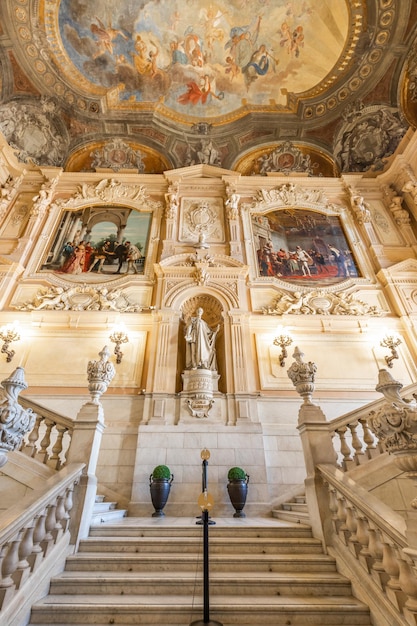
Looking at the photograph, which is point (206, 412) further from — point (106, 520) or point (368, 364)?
point (368, 364)

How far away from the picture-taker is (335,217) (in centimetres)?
1178

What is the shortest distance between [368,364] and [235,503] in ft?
16.2

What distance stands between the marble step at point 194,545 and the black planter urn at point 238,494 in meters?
1.90

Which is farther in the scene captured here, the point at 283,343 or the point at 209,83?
the point at 209,83

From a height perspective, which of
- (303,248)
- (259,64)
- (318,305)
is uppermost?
(259,64)

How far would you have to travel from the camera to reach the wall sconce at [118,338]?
8.18 meters

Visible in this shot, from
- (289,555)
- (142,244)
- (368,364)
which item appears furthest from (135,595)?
(142,244)

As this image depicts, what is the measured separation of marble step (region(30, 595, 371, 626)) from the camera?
2.73 meters

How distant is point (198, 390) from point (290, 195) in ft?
28.3

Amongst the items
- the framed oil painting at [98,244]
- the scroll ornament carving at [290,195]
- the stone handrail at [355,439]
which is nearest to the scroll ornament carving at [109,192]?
the framed oil painting at [98,244]

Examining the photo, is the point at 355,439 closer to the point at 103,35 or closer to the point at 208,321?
the point at 208,321

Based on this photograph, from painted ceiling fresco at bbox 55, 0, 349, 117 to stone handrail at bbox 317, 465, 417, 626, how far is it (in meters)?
15.1

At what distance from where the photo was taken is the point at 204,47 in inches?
510

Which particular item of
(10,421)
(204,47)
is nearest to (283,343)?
(10,421)
